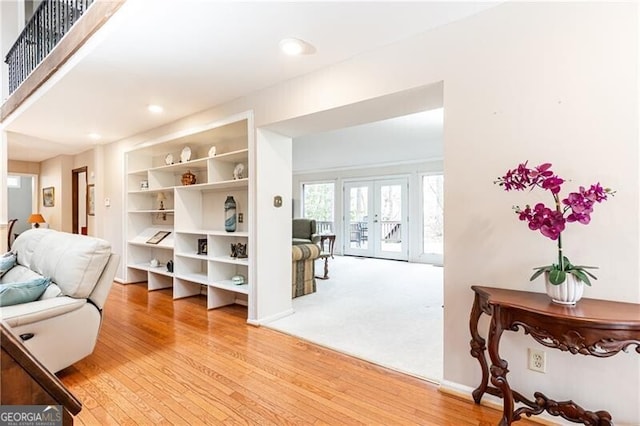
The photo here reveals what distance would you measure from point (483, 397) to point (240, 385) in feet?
4.84

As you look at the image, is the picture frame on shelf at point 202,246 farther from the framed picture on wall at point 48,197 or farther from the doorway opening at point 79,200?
the framed picture on wall at point 48,197

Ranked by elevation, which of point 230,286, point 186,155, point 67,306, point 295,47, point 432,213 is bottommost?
point 230,286

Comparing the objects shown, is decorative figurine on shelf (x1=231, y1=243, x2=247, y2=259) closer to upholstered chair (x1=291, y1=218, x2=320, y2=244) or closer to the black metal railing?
upholstered chair (x1=291, y1=218, x2=320, y2=244)

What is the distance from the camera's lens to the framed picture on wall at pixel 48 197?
268 inches

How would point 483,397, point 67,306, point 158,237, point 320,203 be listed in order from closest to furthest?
point 483,397
point 67,306
point 158,237
point 320,203

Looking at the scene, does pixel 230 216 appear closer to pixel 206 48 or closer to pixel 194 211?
pixel 194 211

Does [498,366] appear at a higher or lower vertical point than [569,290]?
lower

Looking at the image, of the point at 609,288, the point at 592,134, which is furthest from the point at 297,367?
the point at 592,134

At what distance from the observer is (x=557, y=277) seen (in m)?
1.47

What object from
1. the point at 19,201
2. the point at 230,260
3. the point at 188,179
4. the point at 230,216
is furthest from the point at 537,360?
the point at 19,201

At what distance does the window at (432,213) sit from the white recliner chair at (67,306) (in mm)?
6313

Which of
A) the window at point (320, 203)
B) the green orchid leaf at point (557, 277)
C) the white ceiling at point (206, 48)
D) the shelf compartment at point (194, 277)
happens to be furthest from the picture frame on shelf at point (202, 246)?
the window at point (320, 203)

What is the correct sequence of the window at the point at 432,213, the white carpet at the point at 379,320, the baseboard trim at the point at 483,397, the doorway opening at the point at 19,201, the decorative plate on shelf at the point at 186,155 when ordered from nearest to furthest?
the baseboard trim at the point at 483,397 → the white carpet at the point at 379,320 → the decorative plate on shelf at the point at 186,155 → the window at the point at 432,213 → the doorway opening at the point at 19,201

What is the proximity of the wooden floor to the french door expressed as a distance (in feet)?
17.4
